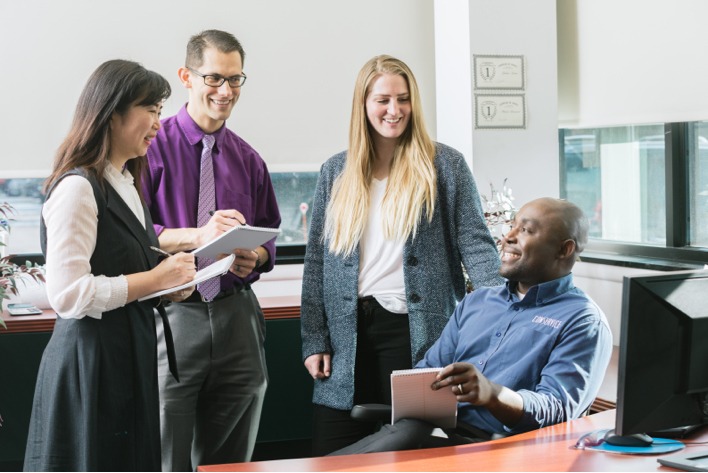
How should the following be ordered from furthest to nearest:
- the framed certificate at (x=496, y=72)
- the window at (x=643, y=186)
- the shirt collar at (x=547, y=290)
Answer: the framed certificate at (x=496, y=72)
the window at (x=643, y=186)
the shirt collar at (x=547, y=290)

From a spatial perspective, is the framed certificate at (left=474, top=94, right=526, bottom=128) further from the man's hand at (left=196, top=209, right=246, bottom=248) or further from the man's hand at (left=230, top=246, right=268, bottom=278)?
the man's hand at (left=196, top=209, right=246, bottom=248)

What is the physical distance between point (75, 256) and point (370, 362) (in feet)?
3.28

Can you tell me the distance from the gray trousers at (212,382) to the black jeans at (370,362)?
31 centimetres

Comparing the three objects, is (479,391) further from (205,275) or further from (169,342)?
(169,342)

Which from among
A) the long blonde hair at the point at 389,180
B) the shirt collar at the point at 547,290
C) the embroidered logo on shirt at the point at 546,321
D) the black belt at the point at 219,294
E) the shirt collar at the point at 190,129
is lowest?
the embroidered logo on shirt at the point at 546,321

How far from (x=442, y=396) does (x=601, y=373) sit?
1.63 feet

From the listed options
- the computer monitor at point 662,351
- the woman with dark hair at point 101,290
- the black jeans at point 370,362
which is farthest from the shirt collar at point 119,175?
the computer monitor at point 662,351

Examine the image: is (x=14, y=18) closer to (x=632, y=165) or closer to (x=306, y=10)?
(x=306, y=10)

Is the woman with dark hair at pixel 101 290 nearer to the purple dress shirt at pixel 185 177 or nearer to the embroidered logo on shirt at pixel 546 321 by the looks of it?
the purple dress shirt at pixel 185 177

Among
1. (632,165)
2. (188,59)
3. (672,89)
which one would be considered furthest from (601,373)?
(632,165)

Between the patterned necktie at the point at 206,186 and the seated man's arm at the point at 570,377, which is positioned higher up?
the patterned necktie at the point at 206,186

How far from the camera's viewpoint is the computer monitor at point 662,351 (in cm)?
170

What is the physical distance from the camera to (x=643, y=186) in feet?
16.1

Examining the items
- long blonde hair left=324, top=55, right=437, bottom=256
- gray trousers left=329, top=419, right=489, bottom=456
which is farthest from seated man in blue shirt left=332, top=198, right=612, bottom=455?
long blonde hair left=324, top=55, right=437, bottom=256
